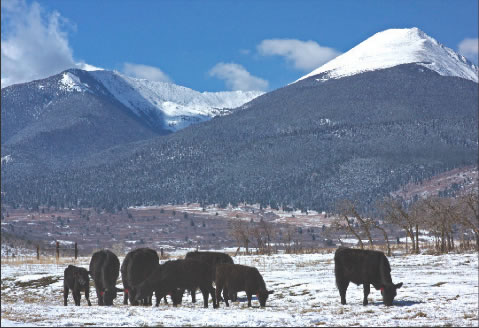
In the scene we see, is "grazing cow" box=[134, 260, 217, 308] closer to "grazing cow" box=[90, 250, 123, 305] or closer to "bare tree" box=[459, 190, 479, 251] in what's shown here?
"grazing cow" box=[90, 250, 123, 305]

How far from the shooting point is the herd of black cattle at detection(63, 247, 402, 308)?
25.9 meters

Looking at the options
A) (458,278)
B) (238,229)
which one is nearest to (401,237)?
(238,229)

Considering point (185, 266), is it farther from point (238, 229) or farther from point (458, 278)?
point (238, 229)

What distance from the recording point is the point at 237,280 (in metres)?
27.3

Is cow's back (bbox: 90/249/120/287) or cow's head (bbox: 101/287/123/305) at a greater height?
cow's back (bbox: 90/249/120/287)

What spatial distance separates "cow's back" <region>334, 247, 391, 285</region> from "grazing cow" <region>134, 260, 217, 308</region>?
16.0ft

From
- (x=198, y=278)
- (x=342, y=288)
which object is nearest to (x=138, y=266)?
(x=198, y=278)

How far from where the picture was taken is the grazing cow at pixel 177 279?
25859 millimetres

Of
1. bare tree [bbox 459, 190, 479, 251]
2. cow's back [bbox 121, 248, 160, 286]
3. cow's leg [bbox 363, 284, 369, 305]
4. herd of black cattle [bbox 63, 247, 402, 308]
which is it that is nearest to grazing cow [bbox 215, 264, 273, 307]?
herd of black cattle [bbox 63, 247, 402, 308]

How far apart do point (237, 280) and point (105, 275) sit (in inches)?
219

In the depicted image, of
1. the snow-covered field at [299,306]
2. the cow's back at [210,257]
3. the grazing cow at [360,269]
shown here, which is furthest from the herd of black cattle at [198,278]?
the cow's back at [210,257]

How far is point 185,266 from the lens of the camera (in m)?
26.2

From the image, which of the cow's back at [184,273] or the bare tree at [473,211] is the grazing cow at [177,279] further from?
the bare tree at [473,211]

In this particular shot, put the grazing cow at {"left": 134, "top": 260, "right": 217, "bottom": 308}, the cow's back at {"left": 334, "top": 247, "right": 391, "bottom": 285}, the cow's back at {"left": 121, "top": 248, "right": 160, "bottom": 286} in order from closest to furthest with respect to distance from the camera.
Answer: the grazing cow at {"left": 134, "top": 260, "right": 217, "bottom": 308}
the cow's back at {"left": 334, "top": 247, "right": 391, "bottom": 285}
the cow's back at {"left": 121, "top": 248, "right": 160, "bottom": 286}
